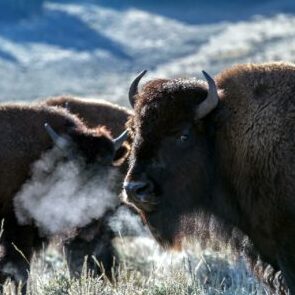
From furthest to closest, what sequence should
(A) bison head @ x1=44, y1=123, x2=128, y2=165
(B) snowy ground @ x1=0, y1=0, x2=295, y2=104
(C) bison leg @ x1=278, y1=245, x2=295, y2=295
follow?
1. (B) snowy ground @ x1=0, y1=0, x2=295, y2=104
2. (A) bison head @ x1=44, y1=123, x2=128, y2=165
3. (C) bison leg @ x1=278, y1=245, x2=295, y2=295

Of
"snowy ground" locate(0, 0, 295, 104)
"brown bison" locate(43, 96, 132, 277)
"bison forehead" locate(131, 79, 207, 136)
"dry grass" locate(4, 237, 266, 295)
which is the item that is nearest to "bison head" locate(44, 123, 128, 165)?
"brown bison" locate(43, 96, 132, 277)

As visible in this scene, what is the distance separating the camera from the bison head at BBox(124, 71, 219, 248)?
587cm

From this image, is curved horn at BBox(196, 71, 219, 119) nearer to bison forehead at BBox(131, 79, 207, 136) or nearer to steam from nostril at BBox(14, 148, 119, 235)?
bison forehead at BBox(131, 79, 207, 136)

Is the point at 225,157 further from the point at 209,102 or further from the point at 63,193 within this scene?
the point at 63,193

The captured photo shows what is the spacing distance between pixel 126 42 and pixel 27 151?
40681 mm

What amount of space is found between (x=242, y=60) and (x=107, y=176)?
31561mm

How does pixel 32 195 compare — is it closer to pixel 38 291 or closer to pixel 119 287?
pixel 38 291

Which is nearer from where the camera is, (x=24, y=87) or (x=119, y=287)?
(x=119, y=287)

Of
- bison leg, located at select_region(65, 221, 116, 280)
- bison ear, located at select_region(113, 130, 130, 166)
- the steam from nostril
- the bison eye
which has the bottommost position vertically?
bison leg, located at select_region(65, 221, 116, 280)

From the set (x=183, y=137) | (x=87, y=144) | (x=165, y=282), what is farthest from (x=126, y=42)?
(x=183, y=137)

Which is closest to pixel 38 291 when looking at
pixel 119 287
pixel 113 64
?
pixel 119 287

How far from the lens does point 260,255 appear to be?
235 inches

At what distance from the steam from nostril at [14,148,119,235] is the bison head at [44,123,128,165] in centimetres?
9

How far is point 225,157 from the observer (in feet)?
19.6
